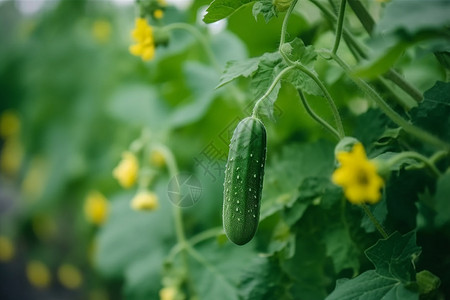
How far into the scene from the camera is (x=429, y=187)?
0.85m

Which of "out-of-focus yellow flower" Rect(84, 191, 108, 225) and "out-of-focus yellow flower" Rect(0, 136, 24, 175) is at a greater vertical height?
"out-of-focus yellow flower" Rect(84, 191, 108, 225)

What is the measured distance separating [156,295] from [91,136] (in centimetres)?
115

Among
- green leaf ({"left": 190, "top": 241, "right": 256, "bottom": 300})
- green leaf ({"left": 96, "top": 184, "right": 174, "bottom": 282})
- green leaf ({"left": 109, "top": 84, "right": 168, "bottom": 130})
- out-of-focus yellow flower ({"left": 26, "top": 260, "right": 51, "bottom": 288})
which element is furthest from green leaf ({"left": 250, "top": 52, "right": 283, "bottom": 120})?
out-of-focus yellow flower ({"left": 26, "top": 260, "right": 51, "bottom": 288})

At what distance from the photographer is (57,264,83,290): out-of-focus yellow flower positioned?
8.70 ft

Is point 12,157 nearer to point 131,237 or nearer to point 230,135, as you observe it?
point 131,237

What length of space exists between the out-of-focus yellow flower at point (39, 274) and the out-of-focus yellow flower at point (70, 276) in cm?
7

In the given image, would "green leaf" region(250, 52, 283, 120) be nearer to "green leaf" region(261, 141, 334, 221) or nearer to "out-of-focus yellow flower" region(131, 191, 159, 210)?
"green leaf" region(261, 141, 334, 221)

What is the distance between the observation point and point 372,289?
2.27 feet

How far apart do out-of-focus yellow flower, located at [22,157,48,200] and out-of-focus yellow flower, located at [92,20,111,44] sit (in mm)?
667

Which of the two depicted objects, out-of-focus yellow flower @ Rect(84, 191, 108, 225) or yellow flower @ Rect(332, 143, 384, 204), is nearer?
yellow flower @ Rect(332, 143, 384, 204)

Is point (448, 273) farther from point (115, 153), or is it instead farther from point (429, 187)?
point (115, 153)

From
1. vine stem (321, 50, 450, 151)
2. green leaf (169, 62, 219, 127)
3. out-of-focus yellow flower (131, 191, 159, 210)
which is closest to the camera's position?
vine stem (321, 50, 450, 151)

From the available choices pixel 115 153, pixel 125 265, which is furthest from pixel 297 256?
pixel 115 153

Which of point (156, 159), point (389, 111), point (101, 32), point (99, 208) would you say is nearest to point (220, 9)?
point (389, 111)
